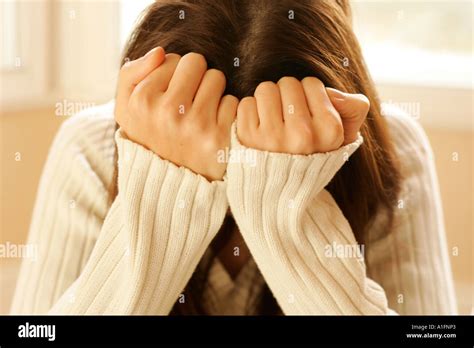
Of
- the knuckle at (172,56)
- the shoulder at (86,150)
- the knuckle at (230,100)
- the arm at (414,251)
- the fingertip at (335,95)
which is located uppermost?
the knuckle at (172,56)

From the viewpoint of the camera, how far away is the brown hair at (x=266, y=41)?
562 mm

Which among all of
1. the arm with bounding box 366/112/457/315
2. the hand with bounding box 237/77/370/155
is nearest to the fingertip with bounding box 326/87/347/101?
the hand with bounding box 237/77/370/155

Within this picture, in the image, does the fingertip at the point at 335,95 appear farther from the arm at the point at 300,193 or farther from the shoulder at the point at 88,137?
the shoulder at the point at 88,137

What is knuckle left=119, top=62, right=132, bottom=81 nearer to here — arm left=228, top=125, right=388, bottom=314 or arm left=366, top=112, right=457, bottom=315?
arm left=228, top=125, right=388, bottom=314

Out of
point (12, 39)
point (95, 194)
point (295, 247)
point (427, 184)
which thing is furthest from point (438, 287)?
point (12, 39)

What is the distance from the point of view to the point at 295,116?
0.52 m

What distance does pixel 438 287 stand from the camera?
71cm

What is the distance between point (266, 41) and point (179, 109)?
10 centimetres

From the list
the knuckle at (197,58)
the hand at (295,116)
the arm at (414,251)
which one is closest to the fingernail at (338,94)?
the hand at (295,116)

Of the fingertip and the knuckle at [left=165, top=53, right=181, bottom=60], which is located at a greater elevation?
the knuckle at [left=165, top=53, right=181, bottom=60]

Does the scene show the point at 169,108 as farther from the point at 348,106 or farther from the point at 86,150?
the point at 86,150

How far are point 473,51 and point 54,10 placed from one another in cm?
80

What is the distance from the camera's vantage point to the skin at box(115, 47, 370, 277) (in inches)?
20.6
